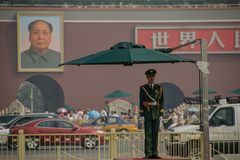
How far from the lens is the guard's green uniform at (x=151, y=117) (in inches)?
522

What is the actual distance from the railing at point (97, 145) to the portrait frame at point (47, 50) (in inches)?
900

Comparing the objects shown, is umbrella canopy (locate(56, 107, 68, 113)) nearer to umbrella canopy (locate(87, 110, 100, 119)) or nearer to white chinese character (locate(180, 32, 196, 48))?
umbrella canopy (locate(87, 110, 100, 119))

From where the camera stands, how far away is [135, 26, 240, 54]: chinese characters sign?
4072 centimetres

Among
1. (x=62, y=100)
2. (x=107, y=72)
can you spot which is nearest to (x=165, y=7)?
(x=107, y=72)

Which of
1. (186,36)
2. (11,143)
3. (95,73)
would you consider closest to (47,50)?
(95,73)

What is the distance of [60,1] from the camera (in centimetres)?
4038

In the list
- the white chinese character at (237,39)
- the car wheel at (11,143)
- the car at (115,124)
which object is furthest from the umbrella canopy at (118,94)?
the car wheel at (11,143)

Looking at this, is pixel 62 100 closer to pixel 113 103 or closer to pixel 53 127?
pixel 113 103

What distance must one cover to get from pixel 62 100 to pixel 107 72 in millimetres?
3266

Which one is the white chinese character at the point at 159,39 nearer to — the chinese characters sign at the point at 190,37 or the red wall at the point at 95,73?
the chinese characters sign at the point at 190,37

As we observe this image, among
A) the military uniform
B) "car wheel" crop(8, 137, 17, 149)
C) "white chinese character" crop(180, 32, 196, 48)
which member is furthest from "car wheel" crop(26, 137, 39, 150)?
"white chinese character" crop(180, 32, 196, 48)

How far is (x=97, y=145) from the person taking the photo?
1684 cm

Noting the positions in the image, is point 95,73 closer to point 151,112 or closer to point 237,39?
point 237,39

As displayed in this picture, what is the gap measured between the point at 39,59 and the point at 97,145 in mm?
23957
